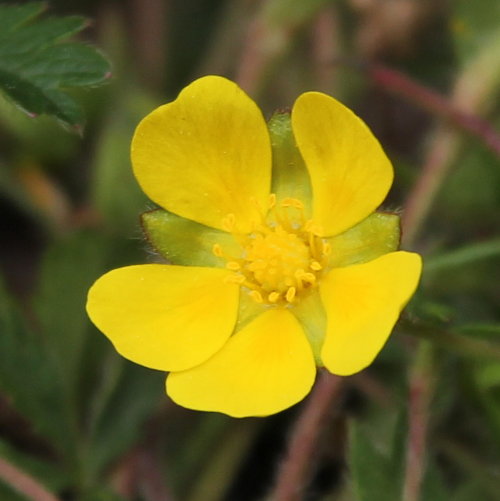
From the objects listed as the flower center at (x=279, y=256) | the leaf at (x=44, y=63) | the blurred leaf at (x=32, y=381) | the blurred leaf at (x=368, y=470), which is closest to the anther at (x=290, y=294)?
the flower center at (x=279, y=256)

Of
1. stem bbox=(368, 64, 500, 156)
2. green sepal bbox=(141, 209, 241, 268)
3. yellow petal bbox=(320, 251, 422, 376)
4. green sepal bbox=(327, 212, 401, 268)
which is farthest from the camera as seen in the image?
stem bbox=(368, 64, 500, 156)

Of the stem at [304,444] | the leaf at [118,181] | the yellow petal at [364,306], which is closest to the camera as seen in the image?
the yellow petal at [364,306]

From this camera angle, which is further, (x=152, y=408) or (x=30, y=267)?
(x=30, y=267)

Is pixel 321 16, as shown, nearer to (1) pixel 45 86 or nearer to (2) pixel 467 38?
(2) pixel 467 38

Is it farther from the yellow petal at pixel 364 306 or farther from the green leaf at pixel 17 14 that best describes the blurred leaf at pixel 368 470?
the green leaf at pixel 17 14

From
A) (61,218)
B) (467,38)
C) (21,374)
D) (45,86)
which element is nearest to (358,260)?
(45,86)

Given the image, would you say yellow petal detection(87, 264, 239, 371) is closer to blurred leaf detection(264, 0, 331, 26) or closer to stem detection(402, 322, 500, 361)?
stem detection(402, 322, 500, 361)

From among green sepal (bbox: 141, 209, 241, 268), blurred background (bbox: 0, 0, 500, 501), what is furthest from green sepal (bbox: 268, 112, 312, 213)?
blurred background (bbox: 0, 0, 500, 501)
